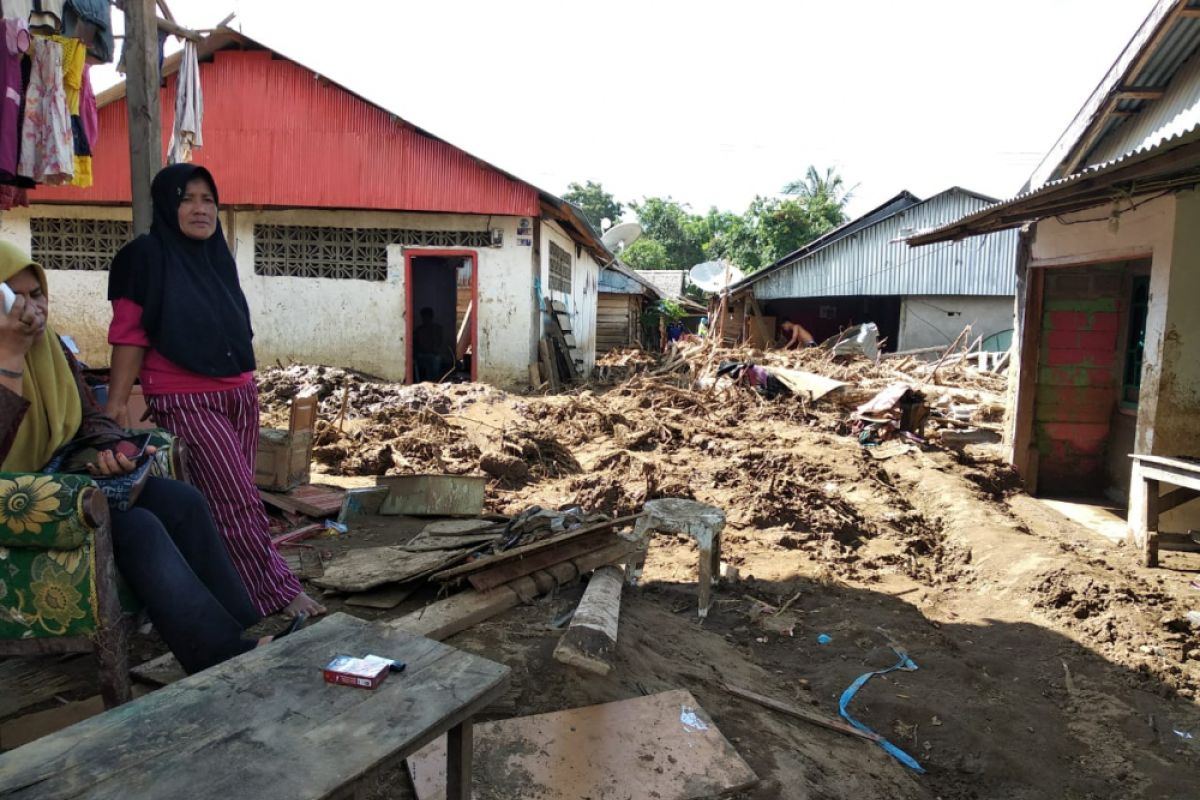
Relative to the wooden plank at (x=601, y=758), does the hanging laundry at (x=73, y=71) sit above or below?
above

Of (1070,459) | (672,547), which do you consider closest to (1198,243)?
(1070,459)

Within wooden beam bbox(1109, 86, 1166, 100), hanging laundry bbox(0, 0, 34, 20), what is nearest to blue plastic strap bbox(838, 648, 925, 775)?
wooden beam bbox(1109, 86, 1166, 100)

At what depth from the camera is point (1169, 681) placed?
12.9 ft

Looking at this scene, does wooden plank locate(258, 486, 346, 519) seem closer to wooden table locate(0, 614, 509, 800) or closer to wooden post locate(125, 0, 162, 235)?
wooden post locate(125, 0, 162, 235)

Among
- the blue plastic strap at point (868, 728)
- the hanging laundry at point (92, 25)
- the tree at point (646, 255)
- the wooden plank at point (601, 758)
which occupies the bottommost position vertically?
the blue plastic strap at point (868, 728)

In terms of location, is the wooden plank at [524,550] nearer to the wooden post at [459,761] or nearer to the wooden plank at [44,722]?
the wooden plank at [44,722]

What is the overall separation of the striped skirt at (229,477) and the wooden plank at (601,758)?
45.5 inches

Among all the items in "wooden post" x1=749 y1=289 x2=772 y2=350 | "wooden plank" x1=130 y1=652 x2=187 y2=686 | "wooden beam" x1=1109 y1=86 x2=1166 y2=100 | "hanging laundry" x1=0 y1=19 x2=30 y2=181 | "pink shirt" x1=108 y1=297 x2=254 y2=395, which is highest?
"wooden beam" x1=1109 y1=86 x2=1166 y2=100

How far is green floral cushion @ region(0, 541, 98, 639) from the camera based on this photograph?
2.15m

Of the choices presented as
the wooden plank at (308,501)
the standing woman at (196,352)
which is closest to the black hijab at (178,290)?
the standing woman at (196,352)

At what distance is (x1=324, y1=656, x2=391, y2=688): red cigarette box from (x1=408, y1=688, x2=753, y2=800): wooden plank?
2.10ft

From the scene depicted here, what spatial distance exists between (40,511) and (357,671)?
1.09m

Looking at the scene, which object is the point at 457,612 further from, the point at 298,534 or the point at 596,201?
the point at 596,201

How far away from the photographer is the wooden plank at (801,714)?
3.35 m
